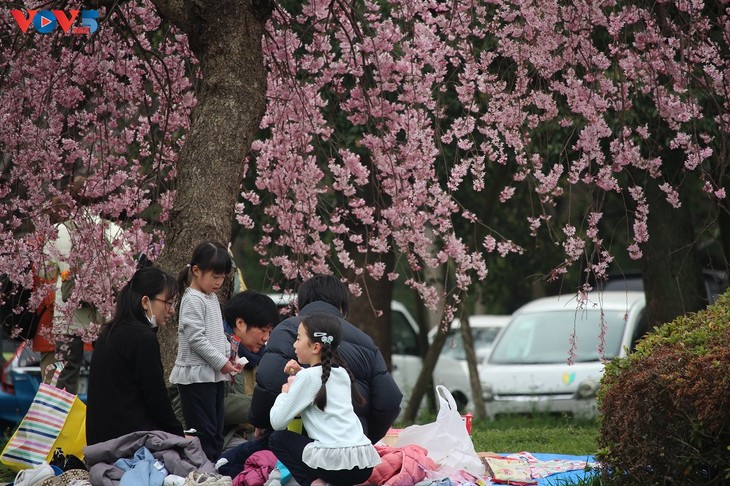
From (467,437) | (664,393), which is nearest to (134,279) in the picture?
(467,437)

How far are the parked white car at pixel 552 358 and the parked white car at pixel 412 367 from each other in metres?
1.70

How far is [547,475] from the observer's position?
671 centimetres

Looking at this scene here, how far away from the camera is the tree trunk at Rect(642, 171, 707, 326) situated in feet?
34.1

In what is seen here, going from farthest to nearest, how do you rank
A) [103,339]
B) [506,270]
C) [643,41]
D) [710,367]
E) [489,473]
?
1. [506,270]
2. [643,41]
3. [489,473]
4. [103,339]
5. [710,367]

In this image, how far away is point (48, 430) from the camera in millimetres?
6309

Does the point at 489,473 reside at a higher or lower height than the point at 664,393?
lower

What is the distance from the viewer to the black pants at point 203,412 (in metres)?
6.15

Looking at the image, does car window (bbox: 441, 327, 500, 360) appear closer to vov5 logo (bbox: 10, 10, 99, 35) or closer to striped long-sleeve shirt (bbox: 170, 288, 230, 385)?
vov5 logo (bbox: 10, 10, 99, 35)

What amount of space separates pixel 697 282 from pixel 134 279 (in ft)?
21.6

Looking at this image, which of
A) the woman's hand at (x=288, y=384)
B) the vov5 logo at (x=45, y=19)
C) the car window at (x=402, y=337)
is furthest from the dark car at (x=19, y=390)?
the car window at (x=402, y=337)

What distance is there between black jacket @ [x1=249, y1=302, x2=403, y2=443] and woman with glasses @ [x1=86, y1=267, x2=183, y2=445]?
57 centimetres

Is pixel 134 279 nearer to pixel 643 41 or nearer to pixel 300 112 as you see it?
pixel 300 112

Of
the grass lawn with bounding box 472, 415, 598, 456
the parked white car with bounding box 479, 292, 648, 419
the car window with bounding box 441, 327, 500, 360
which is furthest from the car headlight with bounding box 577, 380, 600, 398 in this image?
the car window with bounding box 441, 327, 500, 360

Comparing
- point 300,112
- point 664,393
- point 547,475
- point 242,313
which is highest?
point 300,112
